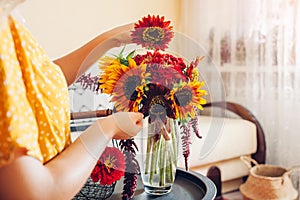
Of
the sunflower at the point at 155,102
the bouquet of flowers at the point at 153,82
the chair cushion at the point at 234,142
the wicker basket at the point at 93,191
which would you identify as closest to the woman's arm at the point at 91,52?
the bouquet of flowers at the point at 153,82

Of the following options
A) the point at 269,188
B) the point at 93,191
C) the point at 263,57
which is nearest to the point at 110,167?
the point at 93,191

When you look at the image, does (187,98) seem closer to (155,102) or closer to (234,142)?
(155,102)

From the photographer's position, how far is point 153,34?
3.03 ft

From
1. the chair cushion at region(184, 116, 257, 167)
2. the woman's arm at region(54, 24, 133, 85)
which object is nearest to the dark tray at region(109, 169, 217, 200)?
the woman's arm at region(54, 24, 133, 85)

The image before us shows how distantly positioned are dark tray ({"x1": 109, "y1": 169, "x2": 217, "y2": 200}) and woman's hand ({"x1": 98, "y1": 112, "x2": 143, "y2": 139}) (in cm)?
20

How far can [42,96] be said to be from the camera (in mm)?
693

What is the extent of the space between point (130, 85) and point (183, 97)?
12 cm

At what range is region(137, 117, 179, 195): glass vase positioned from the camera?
933mm

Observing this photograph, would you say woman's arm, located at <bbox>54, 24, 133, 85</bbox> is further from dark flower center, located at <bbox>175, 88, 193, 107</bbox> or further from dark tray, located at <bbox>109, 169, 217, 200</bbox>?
dark tray, located at <bbox>109, 169, 217, 200</bbox>

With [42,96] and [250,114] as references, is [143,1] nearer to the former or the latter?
[250,114]

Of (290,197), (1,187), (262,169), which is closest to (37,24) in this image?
(262,169)

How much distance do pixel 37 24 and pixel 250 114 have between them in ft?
4.57

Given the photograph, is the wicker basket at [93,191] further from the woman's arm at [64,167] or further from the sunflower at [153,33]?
the sunflower at [153,33]

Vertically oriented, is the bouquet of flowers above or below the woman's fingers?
above
